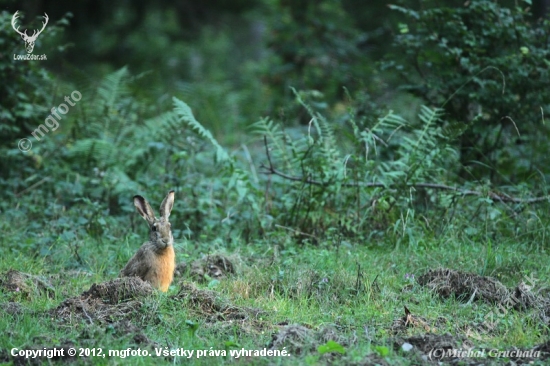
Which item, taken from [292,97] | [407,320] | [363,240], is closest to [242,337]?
[407,320]

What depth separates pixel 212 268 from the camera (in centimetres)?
732

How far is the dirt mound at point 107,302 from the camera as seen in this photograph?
5859 millimetres

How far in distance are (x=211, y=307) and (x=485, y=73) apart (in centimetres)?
471

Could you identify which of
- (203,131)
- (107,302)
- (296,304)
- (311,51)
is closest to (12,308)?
(107,302)

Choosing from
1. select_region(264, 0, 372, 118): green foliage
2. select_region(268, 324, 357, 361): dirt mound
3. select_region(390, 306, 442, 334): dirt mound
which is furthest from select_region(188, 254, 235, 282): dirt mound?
select_region(264, 0, 372, 118): green foliage

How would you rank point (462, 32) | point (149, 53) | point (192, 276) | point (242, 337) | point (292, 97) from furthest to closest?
1. point (149, 53)
2. point (292, 97)
3. point (462, 32)
4. point (192, 276)
5. point (242, 337)

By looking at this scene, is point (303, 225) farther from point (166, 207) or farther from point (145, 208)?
point (145, 208)

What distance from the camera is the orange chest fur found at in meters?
6.79

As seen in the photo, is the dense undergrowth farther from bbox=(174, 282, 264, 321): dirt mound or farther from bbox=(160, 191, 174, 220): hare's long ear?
bbox=(160, 191, 174, 220): hare's long ear

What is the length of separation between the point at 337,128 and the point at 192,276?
295 centimetres

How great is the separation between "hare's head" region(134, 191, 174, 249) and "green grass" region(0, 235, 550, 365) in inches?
16.0

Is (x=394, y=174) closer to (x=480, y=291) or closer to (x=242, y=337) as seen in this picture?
(x=480, y=291)

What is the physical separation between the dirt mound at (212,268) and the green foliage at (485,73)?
3111mm

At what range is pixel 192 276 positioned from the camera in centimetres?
722
